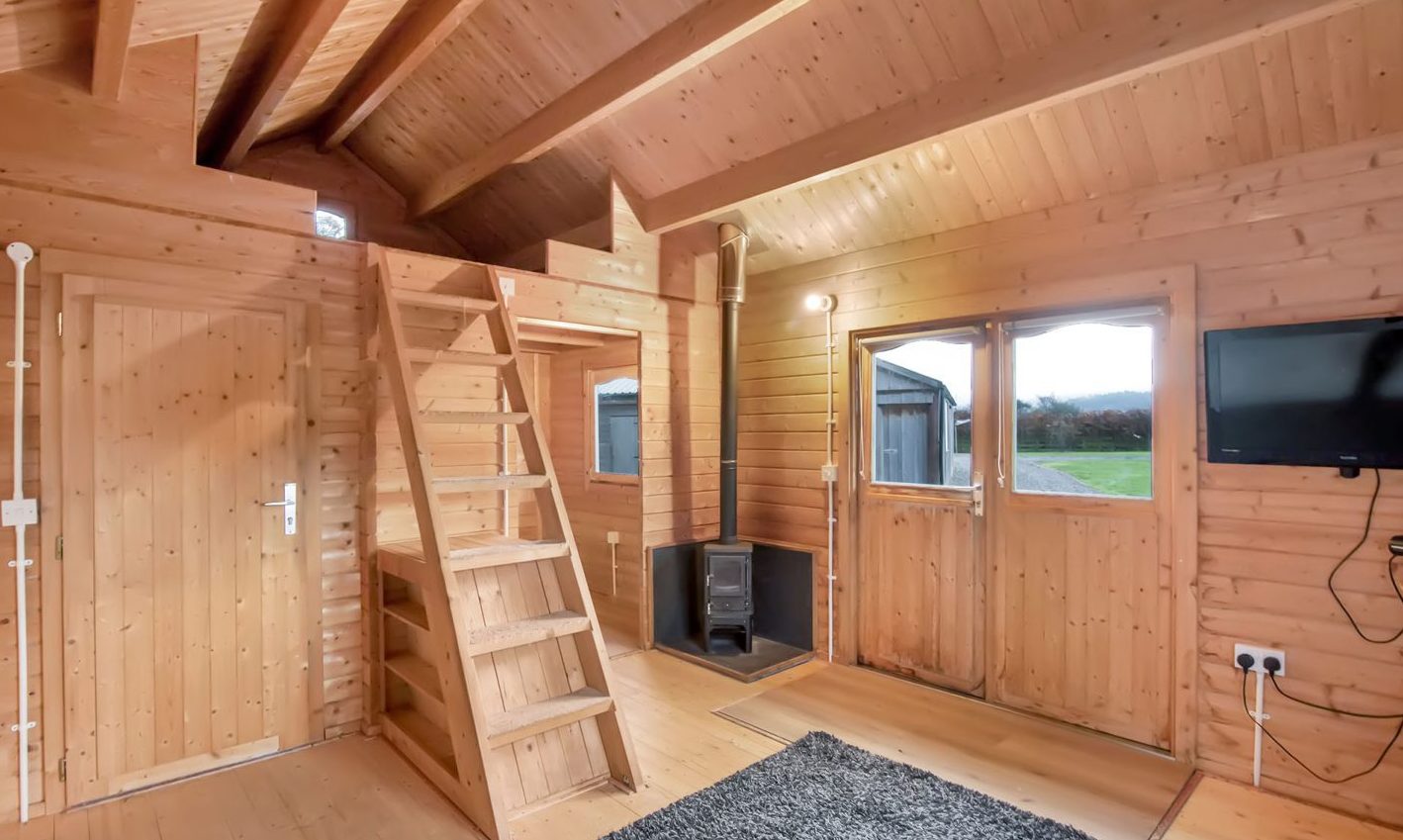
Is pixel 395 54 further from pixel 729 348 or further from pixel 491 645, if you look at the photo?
pixel 491 645

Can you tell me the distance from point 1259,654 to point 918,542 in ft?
5.20

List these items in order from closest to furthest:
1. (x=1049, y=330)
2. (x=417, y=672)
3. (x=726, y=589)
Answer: (x=417, y=672), (x=1049, y=330), (x=726, y=589)

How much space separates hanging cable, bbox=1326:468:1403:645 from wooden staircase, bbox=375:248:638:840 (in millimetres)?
2804

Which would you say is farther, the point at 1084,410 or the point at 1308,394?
the point at 1084,410

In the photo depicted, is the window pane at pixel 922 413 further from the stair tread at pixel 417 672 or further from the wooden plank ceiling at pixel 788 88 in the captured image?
the stair tread at pixel 417 672

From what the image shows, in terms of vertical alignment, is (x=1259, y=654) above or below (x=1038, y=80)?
below

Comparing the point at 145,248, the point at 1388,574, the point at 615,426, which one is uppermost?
the point at 145,248

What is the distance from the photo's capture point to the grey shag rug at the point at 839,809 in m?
2.51

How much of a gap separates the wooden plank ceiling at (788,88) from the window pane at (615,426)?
1543 mm

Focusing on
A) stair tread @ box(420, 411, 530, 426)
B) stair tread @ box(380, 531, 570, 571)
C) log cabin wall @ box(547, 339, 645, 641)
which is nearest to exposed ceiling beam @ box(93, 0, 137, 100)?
stair tread @ box(420, 411, 530, 426)

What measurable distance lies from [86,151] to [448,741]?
9.13ft

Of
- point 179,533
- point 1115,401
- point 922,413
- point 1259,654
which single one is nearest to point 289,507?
point 179,533

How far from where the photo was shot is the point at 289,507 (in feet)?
10.7

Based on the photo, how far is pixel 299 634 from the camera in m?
3.28
